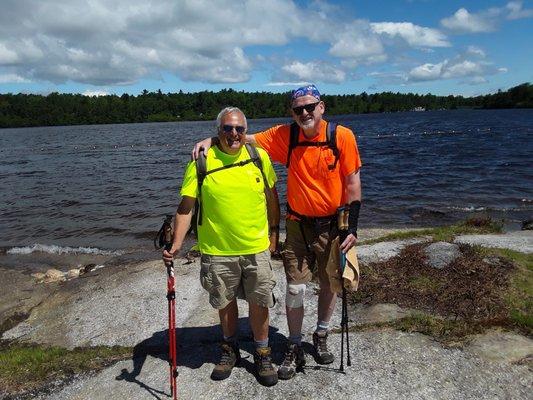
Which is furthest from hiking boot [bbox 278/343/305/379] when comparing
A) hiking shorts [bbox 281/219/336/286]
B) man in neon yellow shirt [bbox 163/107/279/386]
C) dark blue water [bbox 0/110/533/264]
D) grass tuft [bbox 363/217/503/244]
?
dark blue water [bbox 0/110/533/264]

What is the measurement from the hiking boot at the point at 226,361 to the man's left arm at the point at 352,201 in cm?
172

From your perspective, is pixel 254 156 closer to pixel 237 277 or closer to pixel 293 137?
pixel 293 137

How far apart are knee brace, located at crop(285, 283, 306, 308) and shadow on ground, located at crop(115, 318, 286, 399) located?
0.81 m

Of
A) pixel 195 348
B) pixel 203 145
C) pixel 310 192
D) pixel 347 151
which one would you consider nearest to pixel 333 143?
pixel 347 151

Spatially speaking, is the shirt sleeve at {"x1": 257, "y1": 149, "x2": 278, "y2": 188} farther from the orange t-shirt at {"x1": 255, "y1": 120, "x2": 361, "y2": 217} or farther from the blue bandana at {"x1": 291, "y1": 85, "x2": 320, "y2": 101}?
the blue bandana at {"x1": 291, "y1": 85, "x2": 320, "y2": 101}

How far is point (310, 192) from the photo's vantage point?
15.9 feet

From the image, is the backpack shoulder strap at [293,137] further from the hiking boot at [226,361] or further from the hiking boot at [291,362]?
the hiking boot at [226,361]

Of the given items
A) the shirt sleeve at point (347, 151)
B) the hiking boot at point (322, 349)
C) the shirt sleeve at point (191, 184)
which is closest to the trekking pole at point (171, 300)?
the shirt sleeve at point (191, 184)

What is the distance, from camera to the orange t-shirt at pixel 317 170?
15.6 ft

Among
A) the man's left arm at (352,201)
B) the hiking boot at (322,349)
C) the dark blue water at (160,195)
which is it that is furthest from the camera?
the dark blue water at (160,195)

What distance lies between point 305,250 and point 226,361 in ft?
5.03

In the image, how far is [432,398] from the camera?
4.62 metres

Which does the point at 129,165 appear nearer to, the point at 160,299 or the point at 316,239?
the point at 160,299

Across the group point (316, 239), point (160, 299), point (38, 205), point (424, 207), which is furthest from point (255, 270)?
point (38, 205)
